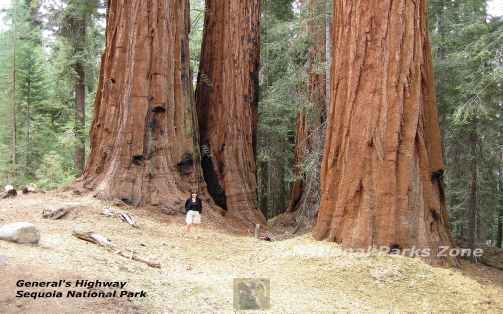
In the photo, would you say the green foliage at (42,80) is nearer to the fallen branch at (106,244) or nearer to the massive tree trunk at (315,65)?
the massive tree trunk at (315,65)

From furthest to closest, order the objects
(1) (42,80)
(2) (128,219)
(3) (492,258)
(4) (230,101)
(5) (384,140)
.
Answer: (1) (42,80) < (4) (230,101) < (3) (492,258) < (2) (128,219) < (5) (384,140)

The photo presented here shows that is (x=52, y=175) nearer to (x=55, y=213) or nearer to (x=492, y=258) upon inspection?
(x=55, y=213)

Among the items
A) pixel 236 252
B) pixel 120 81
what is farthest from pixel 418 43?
pixel 120 81

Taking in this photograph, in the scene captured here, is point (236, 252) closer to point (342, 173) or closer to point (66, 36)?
point (342, 173)

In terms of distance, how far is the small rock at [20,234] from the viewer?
5.57 meters

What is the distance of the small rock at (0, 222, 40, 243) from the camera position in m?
5.57

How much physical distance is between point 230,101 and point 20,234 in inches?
342

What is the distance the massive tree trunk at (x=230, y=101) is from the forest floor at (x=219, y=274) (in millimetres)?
4284

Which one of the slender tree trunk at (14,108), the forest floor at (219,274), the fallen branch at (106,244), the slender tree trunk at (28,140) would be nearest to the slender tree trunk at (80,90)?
the slender tree trunk at (14,108)

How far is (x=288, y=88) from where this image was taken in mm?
13148

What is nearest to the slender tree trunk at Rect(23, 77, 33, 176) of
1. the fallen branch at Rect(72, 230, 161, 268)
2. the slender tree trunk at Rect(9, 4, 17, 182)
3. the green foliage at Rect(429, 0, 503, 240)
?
the slender tree trunk at Rect(9, 4, 17, 182)

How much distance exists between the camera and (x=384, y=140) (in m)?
7.37

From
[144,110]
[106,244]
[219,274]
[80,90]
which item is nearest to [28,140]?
[80,90]

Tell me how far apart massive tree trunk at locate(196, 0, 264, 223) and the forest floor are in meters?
Answer: 4.28
